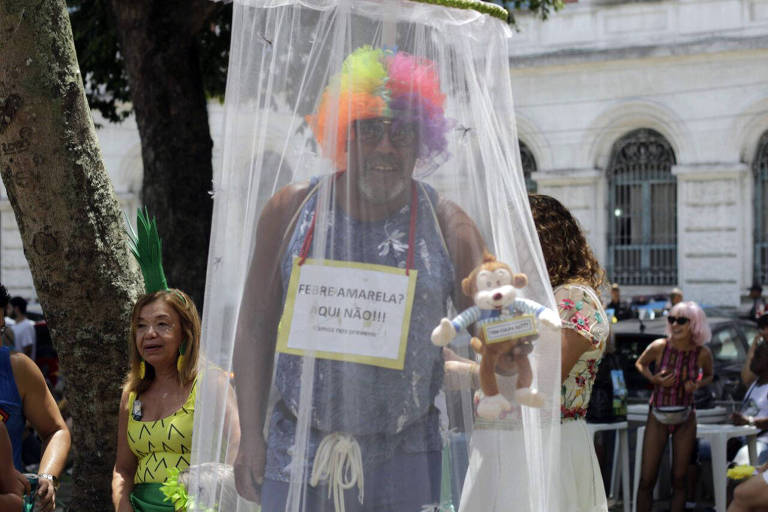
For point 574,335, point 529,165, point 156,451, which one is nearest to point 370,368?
Result: point 574,335

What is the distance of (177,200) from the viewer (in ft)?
28.3

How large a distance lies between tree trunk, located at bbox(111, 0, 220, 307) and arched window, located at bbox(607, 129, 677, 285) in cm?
1336

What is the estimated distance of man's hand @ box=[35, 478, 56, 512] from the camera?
403 cm

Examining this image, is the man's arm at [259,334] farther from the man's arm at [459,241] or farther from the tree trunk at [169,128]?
the tree trunk at [169,128]

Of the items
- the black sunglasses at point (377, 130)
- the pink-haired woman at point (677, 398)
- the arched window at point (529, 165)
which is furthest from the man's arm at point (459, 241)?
the arched window at point (529, 165)

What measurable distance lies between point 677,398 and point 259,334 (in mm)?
5573

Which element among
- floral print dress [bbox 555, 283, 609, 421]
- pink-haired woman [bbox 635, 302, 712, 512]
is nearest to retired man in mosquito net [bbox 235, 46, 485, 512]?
floral print dress [bbox 555, 283, 609, 421]

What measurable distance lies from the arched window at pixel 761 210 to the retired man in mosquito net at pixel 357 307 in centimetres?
1797

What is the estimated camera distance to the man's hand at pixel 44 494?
13.2 ft

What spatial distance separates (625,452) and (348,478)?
5.69m

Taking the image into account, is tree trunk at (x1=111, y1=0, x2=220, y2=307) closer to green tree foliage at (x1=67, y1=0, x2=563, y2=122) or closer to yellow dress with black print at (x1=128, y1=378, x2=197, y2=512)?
green tree foliage at (x1=67, y1=0, x2=563, y2=122)

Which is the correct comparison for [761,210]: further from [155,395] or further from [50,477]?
[50,477]

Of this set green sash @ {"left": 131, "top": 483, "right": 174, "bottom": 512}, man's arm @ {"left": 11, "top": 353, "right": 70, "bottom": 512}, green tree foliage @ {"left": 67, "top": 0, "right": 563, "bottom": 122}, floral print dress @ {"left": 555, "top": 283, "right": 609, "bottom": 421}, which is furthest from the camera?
green tree foliage @ {"left": 67, "top": 0, "right": 563, "bottom": 122}

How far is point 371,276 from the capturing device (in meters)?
2.80
